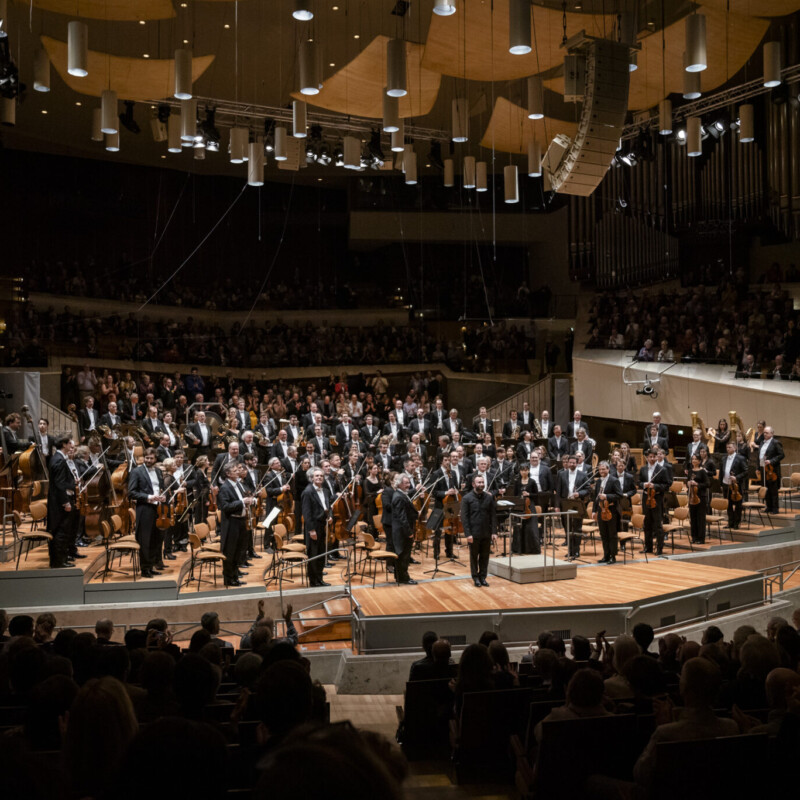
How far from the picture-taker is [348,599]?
30.8 feet

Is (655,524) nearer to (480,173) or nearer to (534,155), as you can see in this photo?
(534,155)

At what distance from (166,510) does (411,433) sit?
6058 mm

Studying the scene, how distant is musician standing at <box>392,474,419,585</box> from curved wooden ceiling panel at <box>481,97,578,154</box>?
295 inches

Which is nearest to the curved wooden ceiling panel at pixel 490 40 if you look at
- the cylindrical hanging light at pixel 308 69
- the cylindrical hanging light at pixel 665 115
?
the cylindrical hanging light at pixel 665 115

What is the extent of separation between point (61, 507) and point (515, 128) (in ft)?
32.9

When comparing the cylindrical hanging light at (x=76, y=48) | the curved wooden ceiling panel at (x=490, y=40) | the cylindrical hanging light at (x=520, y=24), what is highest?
the curved wooden ceiling panel at (x=490, y=40)

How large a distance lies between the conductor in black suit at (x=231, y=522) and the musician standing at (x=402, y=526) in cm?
162

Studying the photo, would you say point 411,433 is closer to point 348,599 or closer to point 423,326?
point 348,599

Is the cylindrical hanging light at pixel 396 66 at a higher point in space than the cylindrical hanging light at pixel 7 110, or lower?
lower

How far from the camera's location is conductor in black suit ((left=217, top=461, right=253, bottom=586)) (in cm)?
966

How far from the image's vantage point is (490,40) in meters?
11.4

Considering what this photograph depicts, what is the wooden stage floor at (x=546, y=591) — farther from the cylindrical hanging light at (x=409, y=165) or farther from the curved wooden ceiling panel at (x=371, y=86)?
the curved wooden ceiling panel at (x=371, y=86)

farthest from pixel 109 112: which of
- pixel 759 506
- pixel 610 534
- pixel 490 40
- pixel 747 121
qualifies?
pixel 759 506

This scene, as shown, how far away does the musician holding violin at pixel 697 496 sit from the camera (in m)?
11.8
